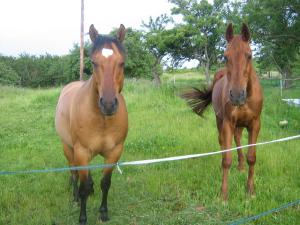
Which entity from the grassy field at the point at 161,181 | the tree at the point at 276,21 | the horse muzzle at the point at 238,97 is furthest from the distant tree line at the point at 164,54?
the horse muzzle at the point at 238,97

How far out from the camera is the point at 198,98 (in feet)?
23.2

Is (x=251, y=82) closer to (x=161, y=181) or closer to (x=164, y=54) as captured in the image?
(x=161, y=181)

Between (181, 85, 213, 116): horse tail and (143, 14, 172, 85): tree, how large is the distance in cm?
2906

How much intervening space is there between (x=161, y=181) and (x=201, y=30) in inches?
1277

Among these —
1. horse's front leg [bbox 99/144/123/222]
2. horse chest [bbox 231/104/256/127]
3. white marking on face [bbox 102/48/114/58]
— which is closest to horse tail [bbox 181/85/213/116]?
horse chest [bbox 231/104/256/127]

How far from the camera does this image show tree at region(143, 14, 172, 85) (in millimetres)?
37406

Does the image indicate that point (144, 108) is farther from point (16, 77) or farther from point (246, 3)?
point (16, 77)

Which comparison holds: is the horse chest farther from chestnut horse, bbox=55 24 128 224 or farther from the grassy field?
chestnut horse, bbox=55 24 128 224

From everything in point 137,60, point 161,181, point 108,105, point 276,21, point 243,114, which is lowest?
point 161,181

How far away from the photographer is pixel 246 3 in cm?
1512

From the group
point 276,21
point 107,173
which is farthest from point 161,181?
point 276,21

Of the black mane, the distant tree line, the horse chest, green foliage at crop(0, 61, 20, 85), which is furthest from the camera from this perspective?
green foliage at crop(0, 61, 20, 85)

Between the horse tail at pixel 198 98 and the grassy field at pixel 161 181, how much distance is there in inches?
31.3

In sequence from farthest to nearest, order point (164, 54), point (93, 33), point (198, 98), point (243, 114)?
point (164, 54) < point (198, 98) < point (243, 114) < point (93, 33)
